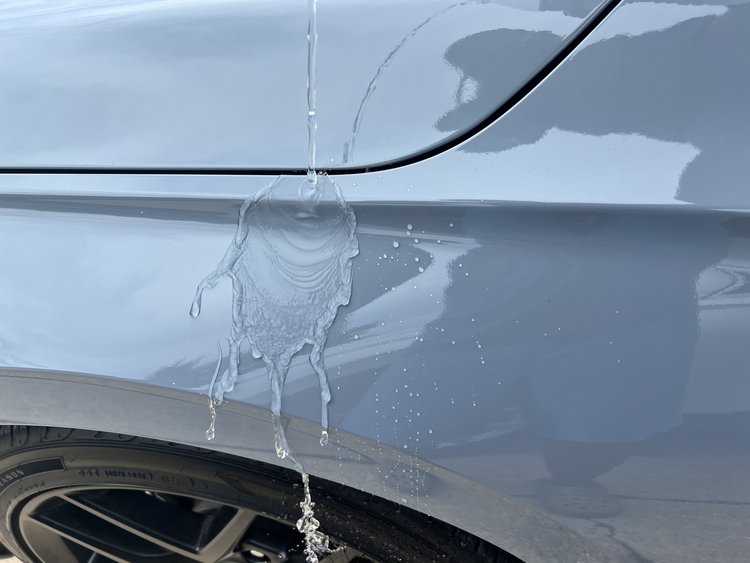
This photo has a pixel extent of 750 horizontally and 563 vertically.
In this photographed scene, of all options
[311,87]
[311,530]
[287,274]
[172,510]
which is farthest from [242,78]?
[172,510]

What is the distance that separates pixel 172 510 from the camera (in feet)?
4.95

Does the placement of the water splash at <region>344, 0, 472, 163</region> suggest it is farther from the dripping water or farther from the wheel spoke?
Answer: the wheel spoke

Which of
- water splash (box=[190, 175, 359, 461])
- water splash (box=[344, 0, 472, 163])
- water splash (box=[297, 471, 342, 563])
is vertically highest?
water splash (box=[344, 0, 472, 163])

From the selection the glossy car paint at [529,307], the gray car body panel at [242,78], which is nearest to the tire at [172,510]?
the glossy car paint at [529,307]

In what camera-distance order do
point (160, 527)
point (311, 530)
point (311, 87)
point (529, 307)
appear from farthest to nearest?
point (160, 527) < point (311, 530) < point (311, 87) < point (529, 307)

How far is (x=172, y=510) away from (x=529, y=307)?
0.96 metres

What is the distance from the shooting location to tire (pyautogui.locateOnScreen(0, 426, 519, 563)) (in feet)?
4.01

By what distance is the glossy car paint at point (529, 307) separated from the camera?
89 cm

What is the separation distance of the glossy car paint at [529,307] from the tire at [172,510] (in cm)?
17

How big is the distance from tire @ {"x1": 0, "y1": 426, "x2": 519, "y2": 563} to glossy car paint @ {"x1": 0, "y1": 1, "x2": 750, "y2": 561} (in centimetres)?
17

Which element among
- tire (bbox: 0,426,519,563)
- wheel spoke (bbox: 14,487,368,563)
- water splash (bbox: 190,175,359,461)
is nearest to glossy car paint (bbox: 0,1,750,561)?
water splash (bbox: 190,175,359,461)

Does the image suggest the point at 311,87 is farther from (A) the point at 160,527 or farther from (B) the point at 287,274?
(A) the point at 160,527

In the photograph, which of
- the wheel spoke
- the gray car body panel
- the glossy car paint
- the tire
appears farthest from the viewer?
the wheel spoke

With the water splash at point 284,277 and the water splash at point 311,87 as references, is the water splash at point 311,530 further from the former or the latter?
the water splash at point 311,87
